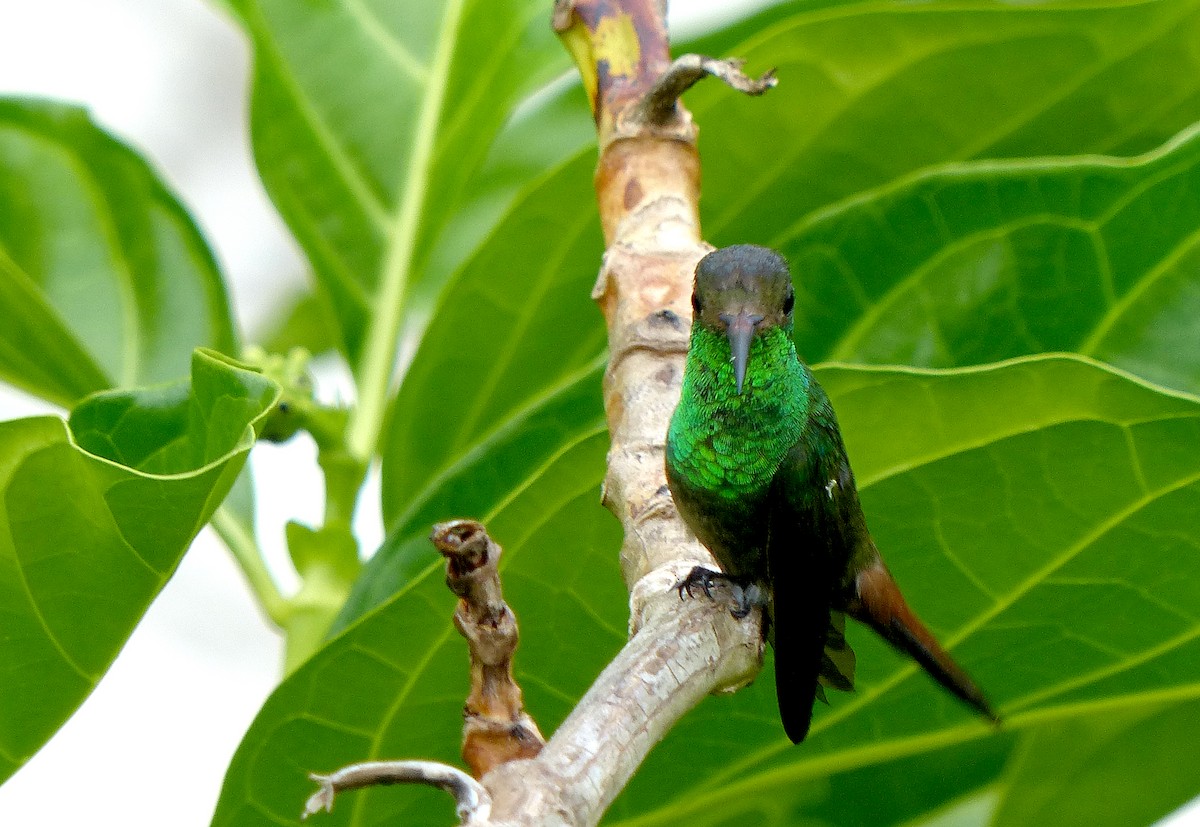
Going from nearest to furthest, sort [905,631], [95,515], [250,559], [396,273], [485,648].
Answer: [485,648]
[95,515]
[905,631]
[250,559]
[396,273]

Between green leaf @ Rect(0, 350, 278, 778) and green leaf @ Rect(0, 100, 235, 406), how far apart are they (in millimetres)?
737

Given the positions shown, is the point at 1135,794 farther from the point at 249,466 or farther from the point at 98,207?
the point at 98,207

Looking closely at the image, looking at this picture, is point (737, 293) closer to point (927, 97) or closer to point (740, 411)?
point (740, 411)

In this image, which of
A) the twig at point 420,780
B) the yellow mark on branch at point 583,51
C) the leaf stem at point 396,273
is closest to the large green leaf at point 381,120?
the leaf stem at point 396,273

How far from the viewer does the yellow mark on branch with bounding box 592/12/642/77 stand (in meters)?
1.66

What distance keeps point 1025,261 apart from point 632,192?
47cm

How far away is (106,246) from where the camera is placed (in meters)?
2.22

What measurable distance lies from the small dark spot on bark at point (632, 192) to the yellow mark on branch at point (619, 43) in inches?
5.7

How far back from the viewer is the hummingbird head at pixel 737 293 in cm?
148

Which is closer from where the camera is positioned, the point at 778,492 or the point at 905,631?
the point at 905,631

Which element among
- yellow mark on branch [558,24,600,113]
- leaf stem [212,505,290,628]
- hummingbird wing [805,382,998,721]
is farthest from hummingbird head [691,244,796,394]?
leaf stem [212,505,290,628]

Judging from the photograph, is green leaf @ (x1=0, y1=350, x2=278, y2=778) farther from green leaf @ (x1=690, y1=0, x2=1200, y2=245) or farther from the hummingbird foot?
green leaf @ (x1=690, y1=0, x2=1200, y2=245)

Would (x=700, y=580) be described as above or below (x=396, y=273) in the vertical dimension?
below

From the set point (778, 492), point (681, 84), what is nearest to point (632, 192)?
point (681, 84)
